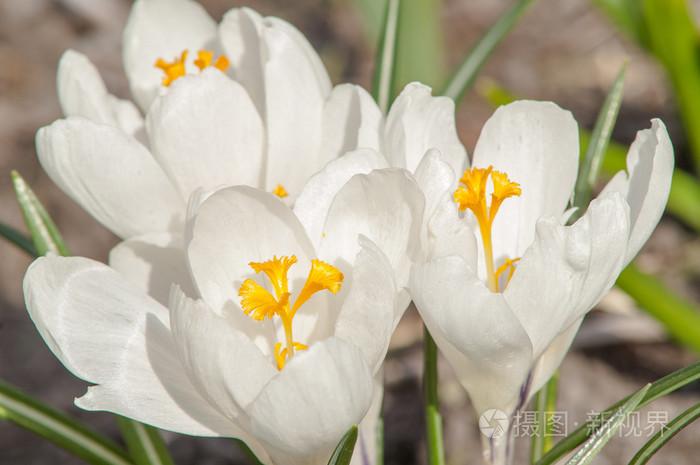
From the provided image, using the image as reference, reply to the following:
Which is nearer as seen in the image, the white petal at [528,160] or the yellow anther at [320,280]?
the yellow anther at [320,280]

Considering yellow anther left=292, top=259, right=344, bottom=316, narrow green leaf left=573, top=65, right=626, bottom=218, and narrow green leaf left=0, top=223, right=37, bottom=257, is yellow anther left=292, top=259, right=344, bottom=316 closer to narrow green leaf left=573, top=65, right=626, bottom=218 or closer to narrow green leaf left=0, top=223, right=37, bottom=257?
narrow green leaf left=573, top=65, right=626, bottom=218

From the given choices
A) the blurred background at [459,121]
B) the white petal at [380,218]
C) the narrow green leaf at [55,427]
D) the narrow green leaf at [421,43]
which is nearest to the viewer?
the white petal at [380,218]

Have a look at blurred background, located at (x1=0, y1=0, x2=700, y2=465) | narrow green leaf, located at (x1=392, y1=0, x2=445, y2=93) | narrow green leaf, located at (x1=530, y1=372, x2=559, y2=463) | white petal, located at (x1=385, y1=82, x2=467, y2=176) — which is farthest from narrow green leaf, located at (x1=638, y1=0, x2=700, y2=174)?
white petal, located at (x1=385, y1=82, x2=467, y2=176)

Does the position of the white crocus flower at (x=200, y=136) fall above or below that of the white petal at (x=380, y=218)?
above

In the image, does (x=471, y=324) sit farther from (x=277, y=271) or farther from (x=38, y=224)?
(x=38, y=224)

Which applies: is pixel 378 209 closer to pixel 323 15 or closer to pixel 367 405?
pixel 367 405

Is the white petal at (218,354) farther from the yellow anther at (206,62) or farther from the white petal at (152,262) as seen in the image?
the yellow anther at (206,62)

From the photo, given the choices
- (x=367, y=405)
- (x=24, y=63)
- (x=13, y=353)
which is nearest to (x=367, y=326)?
(x=367, y=405)

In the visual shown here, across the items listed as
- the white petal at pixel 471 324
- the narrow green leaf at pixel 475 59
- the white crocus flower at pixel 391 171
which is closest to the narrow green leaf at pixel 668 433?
the white petal at pixel 471 324

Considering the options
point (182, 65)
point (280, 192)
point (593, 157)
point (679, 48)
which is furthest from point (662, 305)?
point (182, 65)
